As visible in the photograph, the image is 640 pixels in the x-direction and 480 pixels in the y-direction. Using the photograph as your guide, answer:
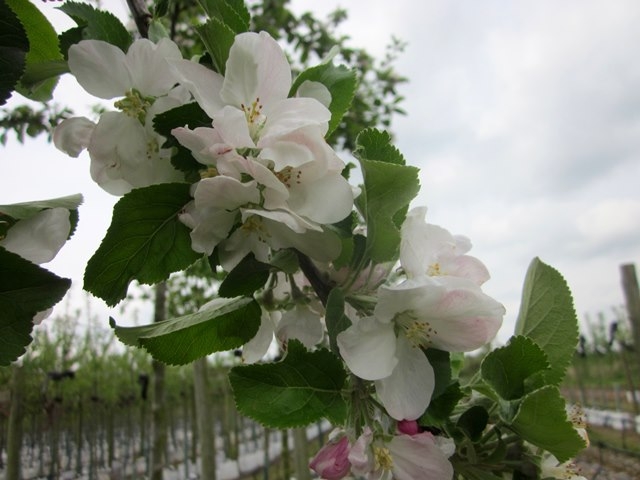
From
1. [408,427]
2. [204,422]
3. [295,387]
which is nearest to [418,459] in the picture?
[408,427]

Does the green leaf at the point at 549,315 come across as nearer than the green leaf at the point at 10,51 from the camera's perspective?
No

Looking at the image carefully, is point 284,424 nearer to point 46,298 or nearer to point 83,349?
point 46,298

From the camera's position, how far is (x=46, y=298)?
1.44 feet

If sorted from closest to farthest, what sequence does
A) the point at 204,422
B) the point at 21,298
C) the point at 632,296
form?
1. the point at 21,298
2. the point at 204,422
3. the point at 632,296

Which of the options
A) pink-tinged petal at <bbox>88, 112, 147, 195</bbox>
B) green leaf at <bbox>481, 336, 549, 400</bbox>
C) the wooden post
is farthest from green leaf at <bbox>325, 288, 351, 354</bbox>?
the wooden post

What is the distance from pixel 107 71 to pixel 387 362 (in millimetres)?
401

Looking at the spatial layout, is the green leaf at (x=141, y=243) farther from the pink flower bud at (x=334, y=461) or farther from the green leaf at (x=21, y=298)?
the pink flower bud at (x=334, y=461)

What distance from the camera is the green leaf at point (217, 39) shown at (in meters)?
0.52

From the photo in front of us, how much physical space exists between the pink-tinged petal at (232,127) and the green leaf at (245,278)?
0.39 ft

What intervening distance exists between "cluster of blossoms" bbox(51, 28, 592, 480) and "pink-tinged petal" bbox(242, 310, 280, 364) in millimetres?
114

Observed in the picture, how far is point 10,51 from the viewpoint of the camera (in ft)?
1.55

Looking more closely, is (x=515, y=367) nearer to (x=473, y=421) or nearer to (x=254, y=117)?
(x=473, y=421)

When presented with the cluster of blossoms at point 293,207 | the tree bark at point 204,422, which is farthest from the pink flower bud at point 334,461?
the tree bark at point 204,422

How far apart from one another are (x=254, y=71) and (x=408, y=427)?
0.37m
